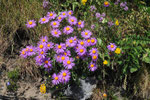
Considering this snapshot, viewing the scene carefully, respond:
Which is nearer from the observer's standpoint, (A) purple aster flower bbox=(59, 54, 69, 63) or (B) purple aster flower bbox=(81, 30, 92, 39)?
(A) purple aster flower bbox=(59, 54, 69, 63)

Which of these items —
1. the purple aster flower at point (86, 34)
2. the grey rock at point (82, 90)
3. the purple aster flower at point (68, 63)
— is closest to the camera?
the purple aster flower at point (68, 63)

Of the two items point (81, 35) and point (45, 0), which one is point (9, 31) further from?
point (81, 35)

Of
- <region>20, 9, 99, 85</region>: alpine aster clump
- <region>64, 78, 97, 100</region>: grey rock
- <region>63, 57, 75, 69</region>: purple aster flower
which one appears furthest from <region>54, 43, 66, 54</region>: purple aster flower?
<region>64, 78, 97, 100</region>: grey rock

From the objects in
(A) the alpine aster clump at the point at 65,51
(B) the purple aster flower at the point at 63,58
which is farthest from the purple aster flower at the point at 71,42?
(B) the purple aster flower at the point at 63,58

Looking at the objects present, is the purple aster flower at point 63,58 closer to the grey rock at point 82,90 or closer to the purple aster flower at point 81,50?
the purple aster flower at point 81,50

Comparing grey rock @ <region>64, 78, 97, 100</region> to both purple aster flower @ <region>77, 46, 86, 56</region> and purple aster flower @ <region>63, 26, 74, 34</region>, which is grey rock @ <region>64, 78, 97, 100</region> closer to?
purple aster flower @ <region>77, 46, 86, 56</region>

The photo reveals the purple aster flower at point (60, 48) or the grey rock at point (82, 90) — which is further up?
the purple aster flower at point (60, 48)

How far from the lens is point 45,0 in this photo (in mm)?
2873

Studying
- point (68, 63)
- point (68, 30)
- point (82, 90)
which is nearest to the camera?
point (68, 63)

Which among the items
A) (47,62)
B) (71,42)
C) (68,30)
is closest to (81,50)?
(71,42)

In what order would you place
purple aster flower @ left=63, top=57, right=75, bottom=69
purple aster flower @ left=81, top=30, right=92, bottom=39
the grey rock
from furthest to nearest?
the grey rock → purple aster flower @ left=81, top=30, right=92, bottom=39 → purple aster flower @ left=63, top=57, right=75, bottom=69

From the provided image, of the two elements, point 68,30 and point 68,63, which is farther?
point 68,30

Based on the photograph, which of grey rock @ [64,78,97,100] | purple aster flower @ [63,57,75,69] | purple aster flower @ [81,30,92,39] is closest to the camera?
purple aster flower @ [63,57,75,69]

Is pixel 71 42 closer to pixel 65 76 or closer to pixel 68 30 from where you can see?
pixel 68 30
